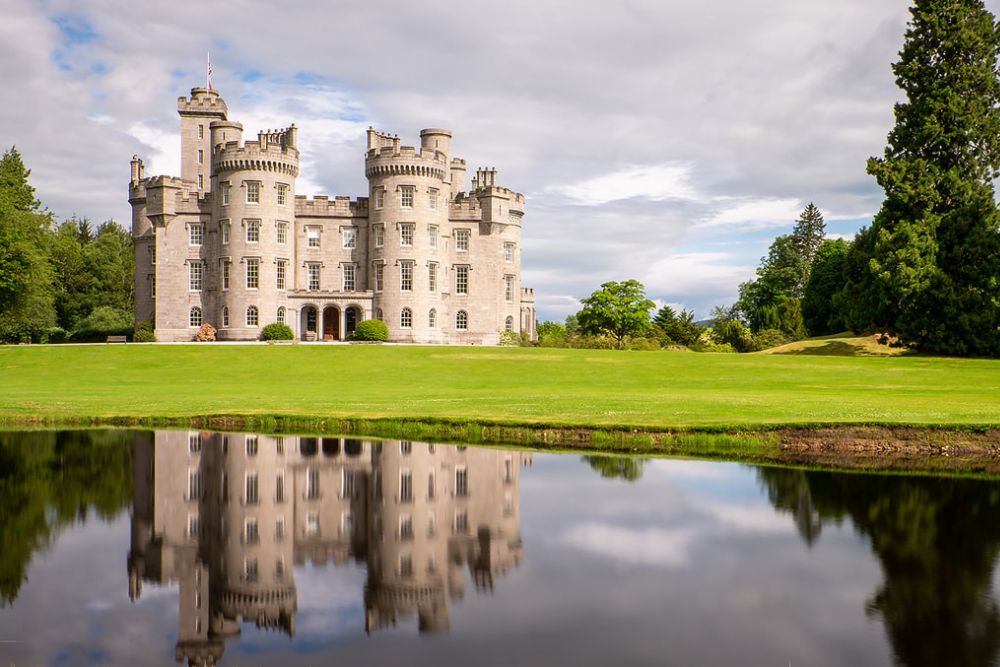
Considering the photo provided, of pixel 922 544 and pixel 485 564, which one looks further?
pixel 922 544

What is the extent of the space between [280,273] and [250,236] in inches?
142

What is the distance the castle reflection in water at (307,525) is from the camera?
1047 centimetres

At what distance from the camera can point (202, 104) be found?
233 feet

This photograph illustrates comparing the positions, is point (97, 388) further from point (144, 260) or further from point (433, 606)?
point (144, 260)

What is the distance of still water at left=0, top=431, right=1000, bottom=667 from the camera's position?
30.1ft

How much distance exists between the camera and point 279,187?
63.7 metres

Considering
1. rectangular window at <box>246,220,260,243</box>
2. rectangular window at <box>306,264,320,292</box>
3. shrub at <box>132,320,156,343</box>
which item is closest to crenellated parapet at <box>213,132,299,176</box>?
rectangular window at <box>246,220,260,243</box>

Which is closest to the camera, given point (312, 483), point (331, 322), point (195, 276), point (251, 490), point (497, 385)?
point (251, 490)

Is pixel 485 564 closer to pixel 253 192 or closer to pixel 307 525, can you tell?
pixel 307 525

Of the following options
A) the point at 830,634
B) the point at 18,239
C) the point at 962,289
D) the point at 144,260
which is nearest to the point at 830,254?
the point at 962,289

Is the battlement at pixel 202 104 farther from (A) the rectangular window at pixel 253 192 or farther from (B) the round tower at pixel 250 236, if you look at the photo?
(A) the rectangular window at pixel 253 192

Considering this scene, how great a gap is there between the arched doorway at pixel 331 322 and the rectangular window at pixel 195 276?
1012 cm

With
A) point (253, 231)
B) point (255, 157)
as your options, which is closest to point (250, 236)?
point (253, 231)

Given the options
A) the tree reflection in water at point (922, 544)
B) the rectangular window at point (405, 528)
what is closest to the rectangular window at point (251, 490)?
the rectangular window at point (405, 528)
